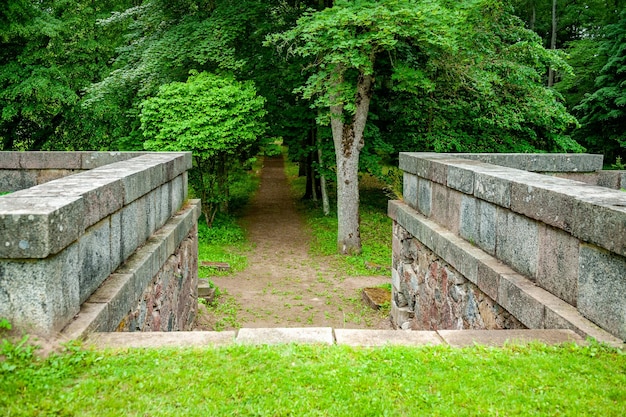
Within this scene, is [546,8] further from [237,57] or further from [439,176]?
[439,176]

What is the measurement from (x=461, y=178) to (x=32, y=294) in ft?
15.0

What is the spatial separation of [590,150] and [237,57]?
1526 centimetres

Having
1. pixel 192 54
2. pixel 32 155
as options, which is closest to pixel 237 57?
pixel 192 54

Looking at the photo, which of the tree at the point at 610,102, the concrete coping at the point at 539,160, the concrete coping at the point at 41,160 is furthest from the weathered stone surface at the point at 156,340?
the tree at the point at 610,102

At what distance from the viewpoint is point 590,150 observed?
2456cm

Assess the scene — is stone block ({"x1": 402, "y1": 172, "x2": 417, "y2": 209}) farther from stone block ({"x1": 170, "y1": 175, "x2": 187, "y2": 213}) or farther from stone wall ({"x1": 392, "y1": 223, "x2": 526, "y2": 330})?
stone block ({"x1": 170, "y1": 175, "x2": 187, "y2": 213})

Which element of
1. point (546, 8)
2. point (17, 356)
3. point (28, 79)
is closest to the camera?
point (17, 356)

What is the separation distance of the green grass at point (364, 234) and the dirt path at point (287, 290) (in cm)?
38

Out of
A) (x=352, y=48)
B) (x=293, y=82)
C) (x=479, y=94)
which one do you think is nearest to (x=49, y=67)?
(x=293, y=82)

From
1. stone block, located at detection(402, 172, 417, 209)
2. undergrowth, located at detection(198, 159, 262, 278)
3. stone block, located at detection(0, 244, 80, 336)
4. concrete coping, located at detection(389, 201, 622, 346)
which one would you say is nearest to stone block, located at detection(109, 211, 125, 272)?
stone block, located at detection(0, 244, 80, 336)

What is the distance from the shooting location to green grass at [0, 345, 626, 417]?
3279 mm

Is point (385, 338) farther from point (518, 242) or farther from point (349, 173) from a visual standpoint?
point (349, 173)

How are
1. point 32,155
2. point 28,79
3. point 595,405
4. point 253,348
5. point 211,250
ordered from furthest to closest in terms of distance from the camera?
point 28,79 → point 211,250 → point 32,155 → point 253,348 → point 595,405

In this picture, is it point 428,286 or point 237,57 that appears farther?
point 237,57
